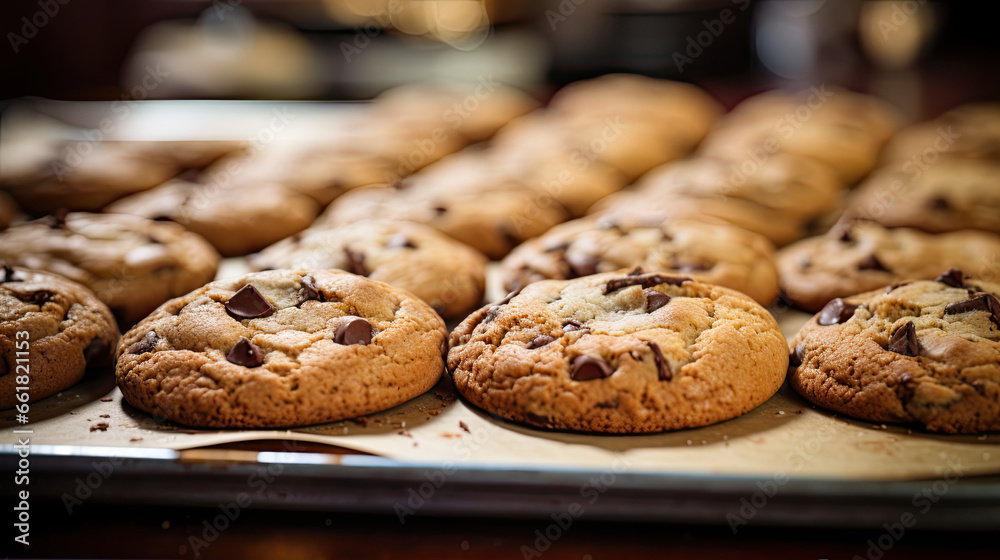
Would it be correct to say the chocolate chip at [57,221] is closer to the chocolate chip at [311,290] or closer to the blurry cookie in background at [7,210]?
the blurry cookie in background at [7,210]

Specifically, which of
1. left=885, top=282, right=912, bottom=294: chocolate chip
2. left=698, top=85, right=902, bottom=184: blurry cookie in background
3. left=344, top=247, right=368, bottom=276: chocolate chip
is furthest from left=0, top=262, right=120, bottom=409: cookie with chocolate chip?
left=698, top=85, right=902, bottom=184: blurry cookie in background

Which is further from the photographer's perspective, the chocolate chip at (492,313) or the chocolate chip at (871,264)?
the chocolate chip at (871,264)

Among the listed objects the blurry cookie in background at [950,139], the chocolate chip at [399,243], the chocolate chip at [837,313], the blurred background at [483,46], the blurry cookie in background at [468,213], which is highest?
the blurred background at [483,46]

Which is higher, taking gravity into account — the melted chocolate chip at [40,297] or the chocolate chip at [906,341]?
the chocolate chip at [906,341]

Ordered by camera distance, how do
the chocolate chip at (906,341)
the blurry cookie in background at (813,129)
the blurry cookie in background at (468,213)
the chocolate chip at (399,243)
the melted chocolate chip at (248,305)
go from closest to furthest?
1. the chocolate chip at (906,341)
2. the melted chocolate chip at (248,305)
3. the chocolate chip at (399,243)
4. the blurry cookie in background at (468,213)
5. the blurry cookie in background at (813,129)

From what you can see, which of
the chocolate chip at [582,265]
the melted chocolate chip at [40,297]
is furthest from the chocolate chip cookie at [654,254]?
the melted chocolate chip at [40,297]

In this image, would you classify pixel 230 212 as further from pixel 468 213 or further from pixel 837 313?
pixel 837 313

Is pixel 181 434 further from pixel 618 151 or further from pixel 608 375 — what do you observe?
pixel 618 151

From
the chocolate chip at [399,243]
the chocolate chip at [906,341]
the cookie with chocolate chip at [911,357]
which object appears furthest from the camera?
the chocolate chip at [399,243]
